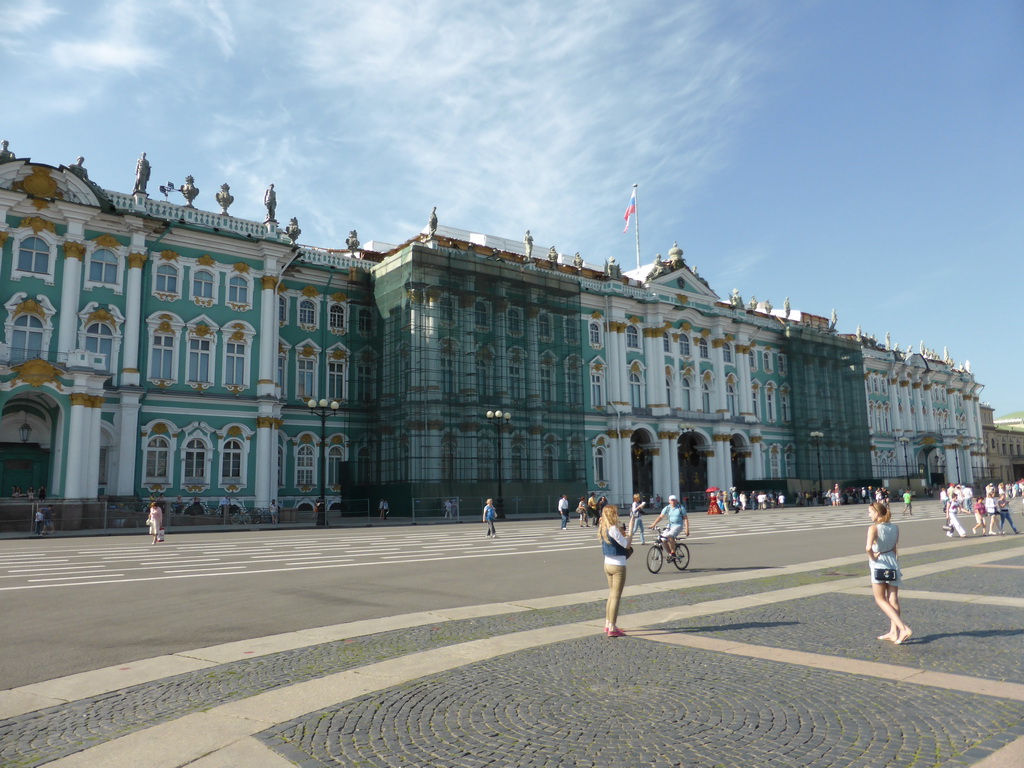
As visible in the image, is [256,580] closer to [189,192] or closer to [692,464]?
[189,192]

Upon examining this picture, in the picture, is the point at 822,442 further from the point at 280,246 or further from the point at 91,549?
the point at 91,549

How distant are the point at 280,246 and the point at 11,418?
1611 centimetres

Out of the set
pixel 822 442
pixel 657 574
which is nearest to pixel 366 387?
pixel 657 574

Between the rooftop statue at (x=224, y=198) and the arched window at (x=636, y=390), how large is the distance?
32.3m

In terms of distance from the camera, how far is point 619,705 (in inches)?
257

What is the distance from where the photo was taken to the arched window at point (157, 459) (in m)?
38.8

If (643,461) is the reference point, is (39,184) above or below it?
above

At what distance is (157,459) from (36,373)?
8.01m

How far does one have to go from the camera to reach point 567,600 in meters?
12.4

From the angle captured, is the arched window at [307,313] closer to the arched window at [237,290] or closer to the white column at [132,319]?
the arched window at [237,290]

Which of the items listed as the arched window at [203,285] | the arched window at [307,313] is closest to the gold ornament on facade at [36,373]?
the arched window at [203,285]

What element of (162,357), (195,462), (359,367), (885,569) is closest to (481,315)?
(359,367)

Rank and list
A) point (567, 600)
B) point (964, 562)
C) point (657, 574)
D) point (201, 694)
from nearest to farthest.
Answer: point (201, 694)
point (567, 600)
point (657, 574)
point (964, 562)

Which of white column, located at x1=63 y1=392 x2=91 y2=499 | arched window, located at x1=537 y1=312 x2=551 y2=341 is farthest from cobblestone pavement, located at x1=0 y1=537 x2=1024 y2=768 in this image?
arched window, located at x1=537 y1=312 x2=551 y2=341
